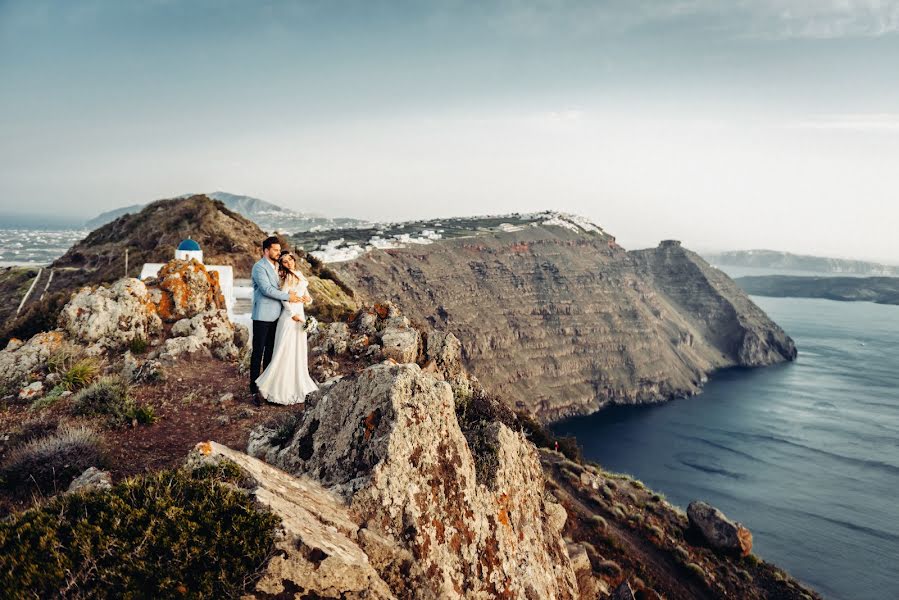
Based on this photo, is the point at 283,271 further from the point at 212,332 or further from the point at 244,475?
the point at 212,332

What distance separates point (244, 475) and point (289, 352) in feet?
16.5

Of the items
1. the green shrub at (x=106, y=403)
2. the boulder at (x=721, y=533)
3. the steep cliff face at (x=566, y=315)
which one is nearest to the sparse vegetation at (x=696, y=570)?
the boulder at (x=721, y=533)

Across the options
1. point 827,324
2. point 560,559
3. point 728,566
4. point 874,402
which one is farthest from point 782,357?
point 560,559

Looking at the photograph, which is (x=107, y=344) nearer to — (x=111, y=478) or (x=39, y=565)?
(x=111, y=478)

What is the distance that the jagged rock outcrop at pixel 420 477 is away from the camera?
5035 millimetres

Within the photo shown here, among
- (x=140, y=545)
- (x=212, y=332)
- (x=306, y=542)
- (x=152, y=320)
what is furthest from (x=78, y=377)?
(x=306, y=542)

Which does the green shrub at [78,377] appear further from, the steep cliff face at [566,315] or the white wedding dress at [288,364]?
the steep cliff face at [566,315]

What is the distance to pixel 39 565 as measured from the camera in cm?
356

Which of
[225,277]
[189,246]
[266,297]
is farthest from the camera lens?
[189,246]

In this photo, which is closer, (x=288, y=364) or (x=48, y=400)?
(x=48, y=400)

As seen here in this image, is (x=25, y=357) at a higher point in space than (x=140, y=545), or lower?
lower

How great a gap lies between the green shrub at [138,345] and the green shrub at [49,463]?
602cm

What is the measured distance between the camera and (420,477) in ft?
17.8

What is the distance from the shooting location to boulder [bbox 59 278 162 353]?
489 inches
